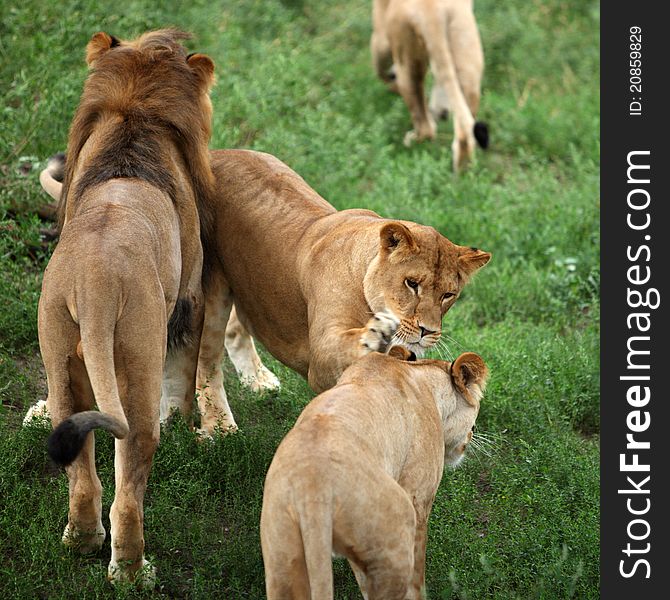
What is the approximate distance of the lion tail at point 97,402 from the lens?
138 inches

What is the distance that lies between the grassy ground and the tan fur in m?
0.54

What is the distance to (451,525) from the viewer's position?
4.94 metres

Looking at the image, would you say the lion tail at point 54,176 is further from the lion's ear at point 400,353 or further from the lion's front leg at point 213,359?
the lion's ear at point 400,353

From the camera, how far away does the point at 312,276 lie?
16.2 ft

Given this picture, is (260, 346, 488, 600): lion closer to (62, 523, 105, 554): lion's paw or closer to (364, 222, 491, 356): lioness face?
(364, 222, 491, 356): lioness face

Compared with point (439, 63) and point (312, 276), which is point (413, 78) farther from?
point (312, 276)

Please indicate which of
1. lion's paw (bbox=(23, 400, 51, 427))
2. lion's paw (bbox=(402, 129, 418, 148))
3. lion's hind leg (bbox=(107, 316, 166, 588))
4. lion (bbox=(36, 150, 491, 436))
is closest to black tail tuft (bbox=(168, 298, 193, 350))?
lion (bbox=(36, 150, 491, 436))

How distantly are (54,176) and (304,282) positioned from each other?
1.39m

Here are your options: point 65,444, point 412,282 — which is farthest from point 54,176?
point 65,444

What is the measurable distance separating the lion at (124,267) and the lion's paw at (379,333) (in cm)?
77

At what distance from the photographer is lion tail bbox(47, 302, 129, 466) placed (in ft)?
11.5

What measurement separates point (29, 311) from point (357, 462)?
9.89 feet

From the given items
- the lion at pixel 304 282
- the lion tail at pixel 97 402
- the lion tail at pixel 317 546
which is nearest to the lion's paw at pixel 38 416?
the lion at pixel 304 282

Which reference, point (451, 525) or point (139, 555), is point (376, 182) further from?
point (139, 555)
